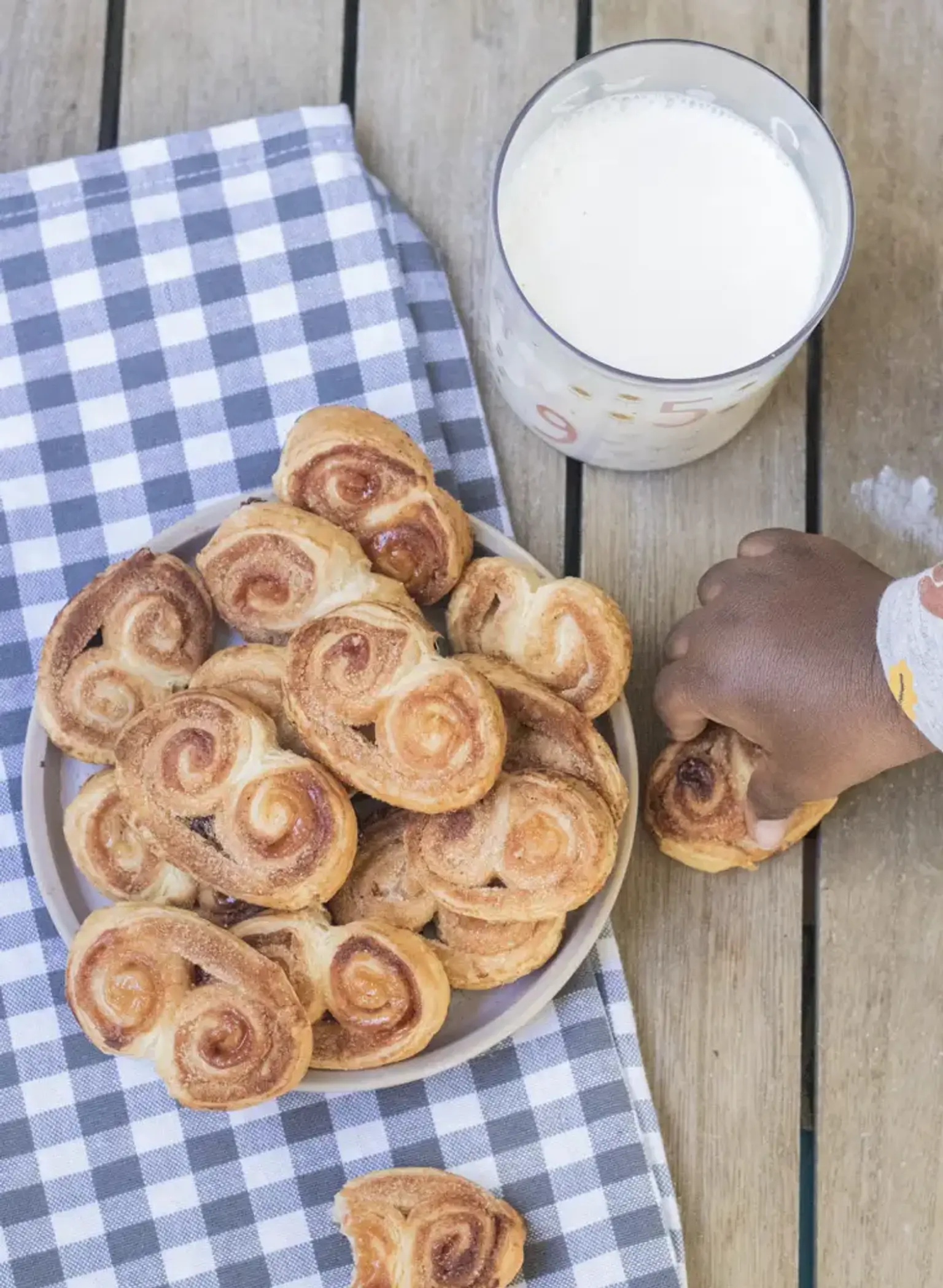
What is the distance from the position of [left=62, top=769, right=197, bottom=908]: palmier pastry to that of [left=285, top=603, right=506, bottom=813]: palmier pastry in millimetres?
141

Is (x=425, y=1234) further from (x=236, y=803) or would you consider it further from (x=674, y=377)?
(x=674, y=377)

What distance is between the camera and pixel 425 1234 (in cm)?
93

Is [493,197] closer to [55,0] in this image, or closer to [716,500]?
[716,500]

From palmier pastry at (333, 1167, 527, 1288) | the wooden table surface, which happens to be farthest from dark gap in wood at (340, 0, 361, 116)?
palmier pastry at (333, 1167, 527, 1288)

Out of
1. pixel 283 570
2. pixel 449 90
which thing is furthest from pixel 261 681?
pixel 449 90

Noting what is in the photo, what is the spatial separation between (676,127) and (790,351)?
0.20m

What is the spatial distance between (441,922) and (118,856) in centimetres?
22

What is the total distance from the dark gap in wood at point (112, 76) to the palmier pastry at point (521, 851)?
65 centimetres

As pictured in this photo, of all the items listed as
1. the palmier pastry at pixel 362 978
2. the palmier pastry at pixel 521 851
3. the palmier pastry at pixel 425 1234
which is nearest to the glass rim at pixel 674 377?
the palmier pastry at pixel 521 851

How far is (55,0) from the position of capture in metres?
1.12

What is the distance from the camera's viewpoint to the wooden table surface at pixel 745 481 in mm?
1028

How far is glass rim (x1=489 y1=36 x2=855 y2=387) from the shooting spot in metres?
0.84

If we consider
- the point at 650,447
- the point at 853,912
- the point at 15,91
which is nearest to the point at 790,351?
the point at 650,447

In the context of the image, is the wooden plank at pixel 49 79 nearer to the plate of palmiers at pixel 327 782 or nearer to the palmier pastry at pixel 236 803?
the plate of palmiers at pixel 327 782
